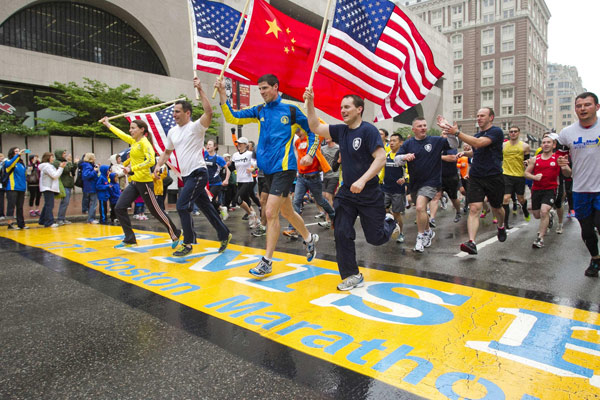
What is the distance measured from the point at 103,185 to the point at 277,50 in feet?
21.7

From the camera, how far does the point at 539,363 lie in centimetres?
247

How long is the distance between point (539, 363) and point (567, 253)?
14.3 ft

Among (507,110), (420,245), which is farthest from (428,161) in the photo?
(507,110)

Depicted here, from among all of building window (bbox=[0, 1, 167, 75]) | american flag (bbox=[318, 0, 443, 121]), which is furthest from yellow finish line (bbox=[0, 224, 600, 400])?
building window (bbox=[0, 1, 167, 75])

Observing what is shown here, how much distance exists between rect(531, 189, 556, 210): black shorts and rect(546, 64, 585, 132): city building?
162 meters

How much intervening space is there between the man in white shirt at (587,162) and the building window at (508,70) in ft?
291

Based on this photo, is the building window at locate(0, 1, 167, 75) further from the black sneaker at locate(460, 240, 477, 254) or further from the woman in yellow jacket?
the black sneaker at locate(460, 240, 477, 254)

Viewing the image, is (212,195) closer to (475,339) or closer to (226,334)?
(226,334)

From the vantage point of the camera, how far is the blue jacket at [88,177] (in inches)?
390

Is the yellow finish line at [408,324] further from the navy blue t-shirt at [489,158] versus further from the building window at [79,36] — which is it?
the building window at [79,36]

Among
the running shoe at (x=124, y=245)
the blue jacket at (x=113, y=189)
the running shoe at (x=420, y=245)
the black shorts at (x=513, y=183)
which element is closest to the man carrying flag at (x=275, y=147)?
the running shoe at (x=420, y=245)

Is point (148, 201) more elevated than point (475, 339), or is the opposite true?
point (148, 201)

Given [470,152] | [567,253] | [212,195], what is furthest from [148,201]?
[567,253]

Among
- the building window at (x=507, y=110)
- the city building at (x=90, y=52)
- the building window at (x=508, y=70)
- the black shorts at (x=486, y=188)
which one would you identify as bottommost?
the black shorts at (x=486, y=188)
